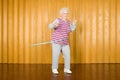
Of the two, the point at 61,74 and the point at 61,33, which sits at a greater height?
the point at 61,33

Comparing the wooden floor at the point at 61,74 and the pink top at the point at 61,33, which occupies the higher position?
the pink top at the point at 61,33

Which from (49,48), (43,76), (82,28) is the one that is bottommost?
(43,76)

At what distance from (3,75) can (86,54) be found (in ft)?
7.73

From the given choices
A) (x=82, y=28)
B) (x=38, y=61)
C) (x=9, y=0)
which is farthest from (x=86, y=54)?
(x=9, y=0)

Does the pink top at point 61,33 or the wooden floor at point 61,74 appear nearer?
the wooden floor at point 61,74

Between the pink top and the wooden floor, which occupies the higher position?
the pink top

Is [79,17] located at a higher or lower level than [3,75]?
higher

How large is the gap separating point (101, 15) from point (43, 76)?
8.10ft

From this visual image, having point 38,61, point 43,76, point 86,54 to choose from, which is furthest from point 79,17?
point 43,76

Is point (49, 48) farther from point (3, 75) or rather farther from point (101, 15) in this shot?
point (3, 75)

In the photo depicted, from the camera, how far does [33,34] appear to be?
6828mm

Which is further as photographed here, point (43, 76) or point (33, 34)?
point (33, 34)

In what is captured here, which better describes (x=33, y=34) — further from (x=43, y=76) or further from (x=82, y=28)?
(x=43, y=76)

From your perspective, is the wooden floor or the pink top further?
the pink top
